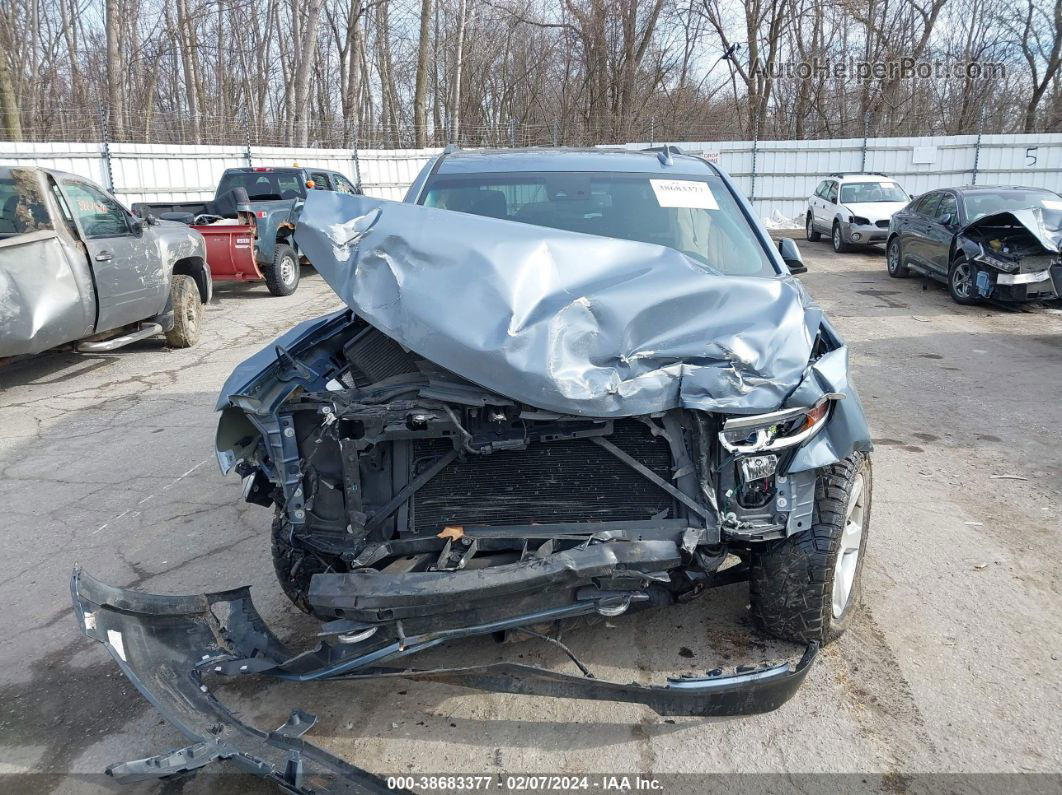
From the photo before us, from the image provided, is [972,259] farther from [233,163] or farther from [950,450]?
[233,163]

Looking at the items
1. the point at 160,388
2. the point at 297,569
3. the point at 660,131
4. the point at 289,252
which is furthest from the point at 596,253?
the point at 660,131

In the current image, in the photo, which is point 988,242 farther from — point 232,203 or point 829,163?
point 829,163

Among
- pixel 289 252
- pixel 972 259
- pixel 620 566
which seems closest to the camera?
pixel 620 566

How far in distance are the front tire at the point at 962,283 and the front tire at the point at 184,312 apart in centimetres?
1012

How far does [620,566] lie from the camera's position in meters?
2.68

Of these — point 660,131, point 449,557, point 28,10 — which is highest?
point 28,10

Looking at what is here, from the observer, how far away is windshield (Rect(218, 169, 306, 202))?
1370 centimetres

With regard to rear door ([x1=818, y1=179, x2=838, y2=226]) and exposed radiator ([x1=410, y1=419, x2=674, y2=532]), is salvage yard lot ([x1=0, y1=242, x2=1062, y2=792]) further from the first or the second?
rear door ([x1=818, y1=179, x2=838, y2=226])

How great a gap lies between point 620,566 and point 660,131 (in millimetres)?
29299

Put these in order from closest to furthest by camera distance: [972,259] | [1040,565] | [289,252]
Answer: [1040,565], [972,259], [289,252]

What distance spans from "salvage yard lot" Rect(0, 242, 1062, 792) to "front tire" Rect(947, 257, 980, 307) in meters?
4.90

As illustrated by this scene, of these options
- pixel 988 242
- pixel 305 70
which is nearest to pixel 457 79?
pixel 305 70

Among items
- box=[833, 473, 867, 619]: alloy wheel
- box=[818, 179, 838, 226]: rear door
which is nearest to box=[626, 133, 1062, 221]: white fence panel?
box=[818, 179, 838, 226]: rear door

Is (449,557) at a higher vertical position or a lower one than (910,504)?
higher
